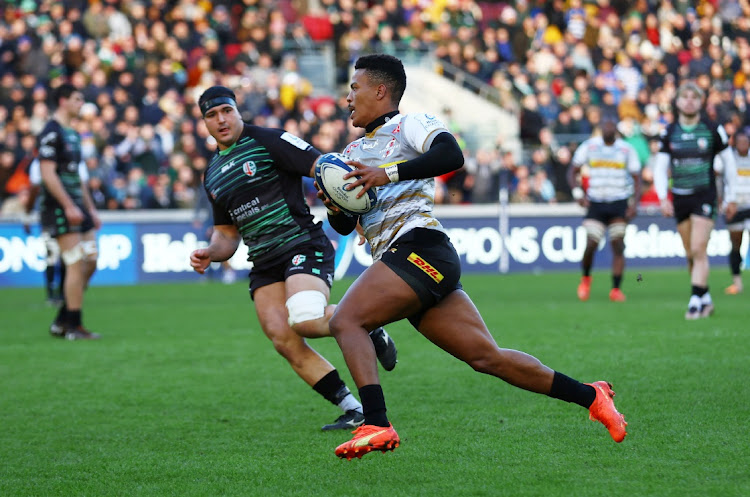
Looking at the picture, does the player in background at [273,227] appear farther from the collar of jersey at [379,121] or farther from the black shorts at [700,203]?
the black shorts at [700,203]

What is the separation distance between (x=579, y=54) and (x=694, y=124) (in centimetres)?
1549

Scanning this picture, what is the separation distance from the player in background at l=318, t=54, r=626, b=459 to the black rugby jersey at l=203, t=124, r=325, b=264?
123 cm

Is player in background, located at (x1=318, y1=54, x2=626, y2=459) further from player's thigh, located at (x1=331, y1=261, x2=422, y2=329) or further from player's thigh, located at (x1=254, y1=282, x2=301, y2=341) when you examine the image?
player's thigh, located at (x1=254, y1=282, x2=301, y2=341)

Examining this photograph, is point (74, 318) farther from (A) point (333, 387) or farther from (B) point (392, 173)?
(B) point (392, 173)

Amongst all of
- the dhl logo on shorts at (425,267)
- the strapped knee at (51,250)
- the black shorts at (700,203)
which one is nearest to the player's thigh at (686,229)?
the black shorts at (700,203)

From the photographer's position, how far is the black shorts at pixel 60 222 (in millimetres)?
11086

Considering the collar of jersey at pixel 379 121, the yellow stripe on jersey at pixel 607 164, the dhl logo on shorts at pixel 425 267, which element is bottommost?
the yellow stripe on jersey at pixel 607 164

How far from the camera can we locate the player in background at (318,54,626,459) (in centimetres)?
489

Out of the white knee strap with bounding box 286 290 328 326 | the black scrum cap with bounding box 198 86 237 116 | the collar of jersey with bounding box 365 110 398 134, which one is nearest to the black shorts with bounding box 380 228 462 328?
the collar of jersey with bounding box 365 110 398 134

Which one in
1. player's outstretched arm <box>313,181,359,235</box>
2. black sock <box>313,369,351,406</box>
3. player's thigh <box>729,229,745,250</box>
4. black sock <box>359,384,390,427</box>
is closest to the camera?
black sock <box>359,384,390,427</box>

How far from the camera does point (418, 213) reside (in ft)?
17.0

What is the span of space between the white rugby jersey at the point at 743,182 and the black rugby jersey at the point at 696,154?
371 centimetres

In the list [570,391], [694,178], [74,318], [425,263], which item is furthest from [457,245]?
[425,263]

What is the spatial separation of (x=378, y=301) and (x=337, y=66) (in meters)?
20.9
